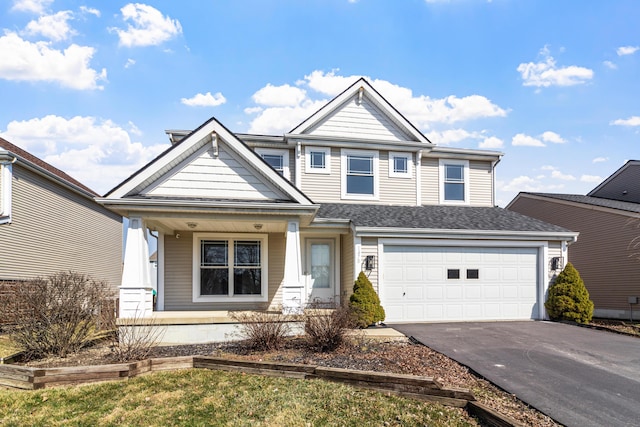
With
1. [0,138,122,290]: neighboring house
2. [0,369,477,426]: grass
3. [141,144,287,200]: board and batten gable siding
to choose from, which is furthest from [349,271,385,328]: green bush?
[0,138,122,290]: neighboring house

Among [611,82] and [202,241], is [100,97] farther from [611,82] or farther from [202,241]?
[611,82]

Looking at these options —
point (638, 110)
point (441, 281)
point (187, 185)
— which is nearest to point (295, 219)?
point (187, 185)

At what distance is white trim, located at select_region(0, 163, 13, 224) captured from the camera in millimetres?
14428

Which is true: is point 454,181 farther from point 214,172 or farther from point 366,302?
point 214,172

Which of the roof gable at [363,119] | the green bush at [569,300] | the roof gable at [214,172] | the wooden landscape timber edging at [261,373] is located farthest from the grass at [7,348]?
the green bush at [569,300]

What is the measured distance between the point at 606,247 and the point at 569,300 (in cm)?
548

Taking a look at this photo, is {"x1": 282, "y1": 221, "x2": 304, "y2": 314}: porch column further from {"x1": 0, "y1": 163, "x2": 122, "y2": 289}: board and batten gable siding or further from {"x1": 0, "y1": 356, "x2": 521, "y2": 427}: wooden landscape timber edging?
{"x1": 0, "y1": 163, "x2": 122, "y2": 289}: board and batten gable siding

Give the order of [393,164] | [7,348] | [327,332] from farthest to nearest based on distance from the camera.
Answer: [393,164]
[7,348]
[327,332]

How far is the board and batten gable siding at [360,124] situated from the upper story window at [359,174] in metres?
0.69

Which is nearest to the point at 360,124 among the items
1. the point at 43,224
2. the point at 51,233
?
the point at 43,224

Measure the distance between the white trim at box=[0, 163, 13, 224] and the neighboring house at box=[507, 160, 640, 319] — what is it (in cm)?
2179

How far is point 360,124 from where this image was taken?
15.8 meters

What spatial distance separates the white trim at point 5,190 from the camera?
14428 millimetres

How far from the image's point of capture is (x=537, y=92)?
16281 mm
